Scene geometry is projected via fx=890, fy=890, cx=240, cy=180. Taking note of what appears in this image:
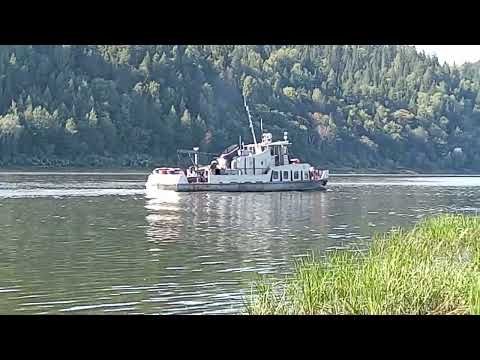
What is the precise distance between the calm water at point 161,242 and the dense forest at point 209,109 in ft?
94.1

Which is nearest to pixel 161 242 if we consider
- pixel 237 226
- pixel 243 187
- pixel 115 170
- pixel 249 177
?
pixel 237 226

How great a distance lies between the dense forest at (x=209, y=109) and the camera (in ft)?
198

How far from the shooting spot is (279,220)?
21.2 m

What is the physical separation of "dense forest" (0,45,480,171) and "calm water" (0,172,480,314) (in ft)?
94.1

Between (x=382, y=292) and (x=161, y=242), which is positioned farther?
(x=161, y=242)

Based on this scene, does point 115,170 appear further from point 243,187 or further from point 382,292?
point 382,292

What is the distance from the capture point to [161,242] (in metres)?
15.1

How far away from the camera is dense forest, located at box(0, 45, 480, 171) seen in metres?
60.2

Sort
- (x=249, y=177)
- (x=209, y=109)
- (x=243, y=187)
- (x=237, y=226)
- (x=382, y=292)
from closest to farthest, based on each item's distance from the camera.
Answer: (x=382, y=292) < (x=237, y=226) < (x=243, y=187) < (x=249, y=177) < (x=209, y=109)

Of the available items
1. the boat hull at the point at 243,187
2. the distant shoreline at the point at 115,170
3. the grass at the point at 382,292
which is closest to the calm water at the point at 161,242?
the grass at the point at 382,292

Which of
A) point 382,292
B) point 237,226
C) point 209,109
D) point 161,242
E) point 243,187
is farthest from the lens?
point 209,109

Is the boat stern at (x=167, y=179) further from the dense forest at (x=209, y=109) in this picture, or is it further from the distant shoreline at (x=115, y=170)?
the distant shoreline at (x=115, y=170)

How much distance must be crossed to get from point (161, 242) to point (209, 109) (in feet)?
173
